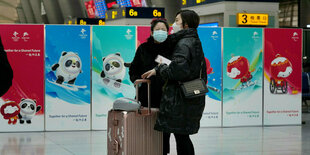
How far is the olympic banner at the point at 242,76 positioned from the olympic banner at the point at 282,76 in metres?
0.16

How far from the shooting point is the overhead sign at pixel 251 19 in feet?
41.0

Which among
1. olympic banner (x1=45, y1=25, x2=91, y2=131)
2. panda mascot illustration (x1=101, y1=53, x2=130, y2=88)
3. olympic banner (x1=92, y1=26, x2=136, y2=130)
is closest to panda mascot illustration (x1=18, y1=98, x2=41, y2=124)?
olympic banner (x1=45, y1=25, x2=91, y2=131)

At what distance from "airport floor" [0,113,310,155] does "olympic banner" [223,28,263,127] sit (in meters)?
0.32

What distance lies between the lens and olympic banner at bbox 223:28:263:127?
30.8 feet

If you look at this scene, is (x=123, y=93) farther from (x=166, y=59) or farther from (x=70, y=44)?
(x=166, y=59)

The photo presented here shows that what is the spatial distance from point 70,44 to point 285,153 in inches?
170

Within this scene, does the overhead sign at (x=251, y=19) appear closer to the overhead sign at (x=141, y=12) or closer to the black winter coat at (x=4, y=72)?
the overhead sign at (x=141, y=12)

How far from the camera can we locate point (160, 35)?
4.73 meters

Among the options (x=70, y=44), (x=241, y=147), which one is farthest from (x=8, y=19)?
(x=241, y=147)

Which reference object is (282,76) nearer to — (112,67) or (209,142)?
(209,142)

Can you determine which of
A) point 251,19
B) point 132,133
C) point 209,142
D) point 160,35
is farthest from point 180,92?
point 251,19

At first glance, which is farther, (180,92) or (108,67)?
(108,67)

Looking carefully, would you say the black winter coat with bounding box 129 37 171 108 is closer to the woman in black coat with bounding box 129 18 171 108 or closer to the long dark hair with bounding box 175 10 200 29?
the woman in black coat with bounding box 129 18 171 108

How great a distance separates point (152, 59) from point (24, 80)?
14.0 ft
